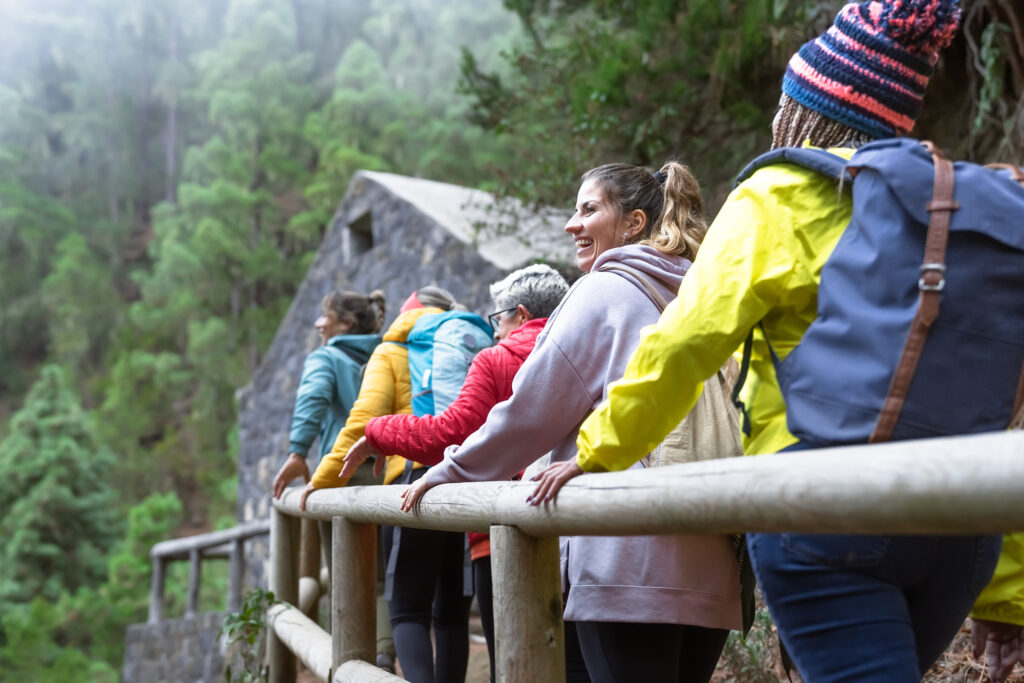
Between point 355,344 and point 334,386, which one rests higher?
point 355,344

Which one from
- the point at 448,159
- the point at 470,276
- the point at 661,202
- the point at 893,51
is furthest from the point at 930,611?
the point at 448,159

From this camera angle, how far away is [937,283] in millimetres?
1159

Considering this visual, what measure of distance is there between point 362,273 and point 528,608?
24.5ft

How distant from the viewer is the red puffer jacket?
2303mm

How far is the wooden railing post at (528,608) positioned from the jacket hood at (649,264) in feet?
1.82

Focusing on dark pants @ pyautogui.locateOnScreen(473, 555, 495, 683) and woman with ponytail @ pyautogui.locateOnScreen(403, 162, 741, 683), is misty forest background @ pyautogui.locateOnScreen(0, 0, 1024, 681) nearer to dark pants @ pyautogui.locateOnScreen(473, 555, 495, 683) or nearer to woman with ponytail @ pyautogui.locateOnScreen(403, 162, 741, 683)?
woman with ponytail @ pyautogui.locateOnScreen(403, 162, 741, 683)

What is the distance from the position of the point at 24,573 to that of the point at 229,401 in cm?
1103

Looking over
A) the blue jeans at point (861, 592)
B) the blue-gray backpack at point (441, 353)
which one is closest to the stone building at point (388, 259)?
the blue-gray backpack at point (441, 353)

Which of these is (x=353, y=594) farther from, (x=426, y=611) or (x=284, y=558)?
(x=284, y=558)

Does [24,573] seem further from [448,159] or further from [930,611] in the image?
[930,611]

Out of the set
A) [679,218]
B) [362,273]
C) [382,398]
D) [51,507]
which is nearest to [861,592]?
[679,218]

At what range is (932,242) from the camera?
1.17 m

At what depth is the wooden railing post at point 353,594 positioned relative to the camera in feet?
9.41

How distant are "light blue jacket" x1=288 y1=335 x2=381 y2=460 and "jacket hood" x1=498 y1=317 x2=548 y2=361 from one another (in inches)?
61.3
